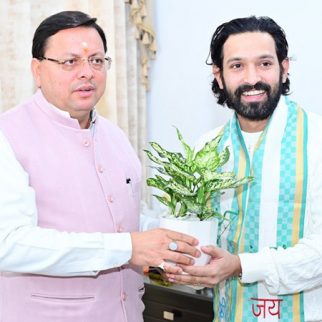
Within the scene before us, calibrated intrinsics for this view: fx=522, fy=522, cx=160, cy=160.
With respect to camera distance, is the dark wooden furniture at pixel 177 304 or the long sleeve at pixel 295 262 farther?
the dark wooden furniture at pixel 177 304

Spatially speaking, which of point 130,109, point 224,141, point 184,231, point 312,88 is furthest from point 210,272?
point 130,109

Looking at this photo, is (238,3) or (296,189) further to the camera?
(238,3)

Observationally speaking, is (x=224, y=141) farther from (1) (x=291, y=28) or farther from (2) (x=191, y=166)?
(1) (x=291, y=28)

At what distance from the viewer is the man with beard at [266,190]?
157cm


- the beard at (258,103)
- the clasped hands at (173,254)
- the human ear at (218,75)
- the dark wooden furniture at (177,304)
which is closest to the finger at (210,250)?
the clasped hands at (173,254)

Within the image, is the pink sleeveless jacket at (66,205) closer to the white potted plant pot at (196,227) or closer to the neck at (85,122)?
the neck at (85,122)

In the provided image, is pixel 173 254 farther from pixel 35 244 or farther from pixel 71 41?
pixel 71 41

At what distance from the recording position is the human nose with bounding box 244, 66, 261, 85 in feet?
5.51

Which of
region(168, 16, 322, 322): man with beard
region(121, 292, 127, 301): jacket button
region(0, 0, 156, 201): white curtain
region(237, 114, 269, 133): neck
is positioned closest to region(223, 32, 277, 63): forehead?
region(168, 16, 322, 322): man with beard

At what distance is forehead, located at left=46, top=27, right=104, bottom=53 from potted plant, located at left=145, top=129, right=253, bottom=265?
39 centimetres

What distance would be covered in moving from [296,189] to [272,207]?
0.31 feet

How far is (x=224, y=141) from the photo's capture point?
183cm

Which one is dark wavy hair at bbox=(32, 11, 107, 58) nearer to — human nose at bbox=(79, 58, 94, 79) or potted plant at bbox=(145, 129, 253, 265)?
human nose at bbox=(79, 58, 94, 79)

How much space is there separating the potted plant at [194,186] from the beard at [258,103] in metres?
0.32
